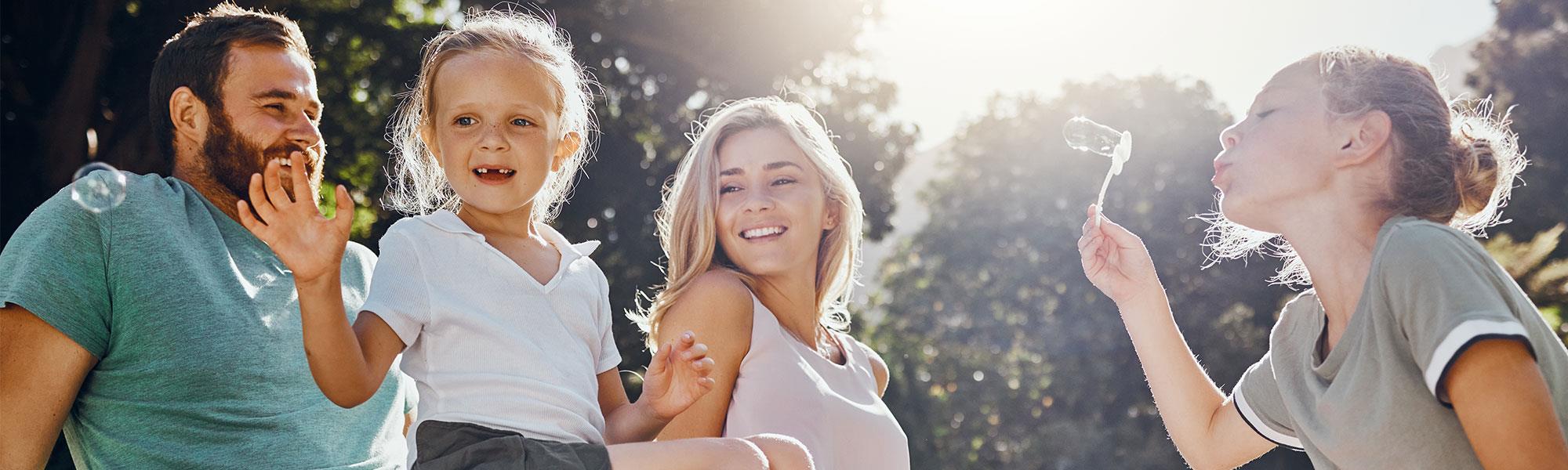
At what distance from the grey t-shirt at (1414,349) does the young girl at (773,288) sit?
1092 mm

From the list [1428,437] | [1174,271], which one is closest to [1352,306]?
[1428,437]

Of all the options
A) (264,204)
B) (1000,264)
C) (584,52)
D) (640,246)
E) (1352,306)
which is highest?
(264,204)

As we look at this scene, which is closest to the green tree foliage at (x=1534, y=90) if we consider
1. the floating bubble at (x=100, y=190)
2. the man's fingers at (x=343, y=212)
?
the floating bubble at (x=100, y=190)

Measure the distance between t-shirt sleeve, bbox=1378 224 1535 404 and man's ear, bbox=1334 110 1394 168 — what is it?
309 mm

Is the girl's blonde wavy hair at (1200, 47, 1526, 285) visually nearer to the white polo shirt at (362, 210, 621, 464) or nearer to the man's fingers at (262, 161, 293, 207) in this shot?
the white polo shirt at (362, 210, 621, 464)

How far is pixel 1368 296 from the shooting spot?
2.45m

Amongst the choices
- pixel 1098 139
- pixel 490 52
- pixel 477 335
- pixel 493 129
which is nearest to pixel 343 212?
pixel 477 335

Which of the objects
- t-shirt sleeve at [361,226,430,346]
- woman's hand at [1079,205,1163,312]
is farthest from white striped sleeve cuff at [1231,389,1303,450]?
t-shirt sleeve at [361,226,430,346]

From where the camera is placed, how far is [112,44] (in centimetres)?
934

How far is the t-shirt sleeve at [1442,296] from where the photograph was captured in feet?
7.04

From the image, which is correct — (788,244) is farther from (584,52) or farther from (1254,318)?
(1254,318)

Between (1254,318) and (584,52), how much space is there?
12.2 meters

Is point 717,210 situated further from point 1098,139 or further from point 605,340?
point 1098,139

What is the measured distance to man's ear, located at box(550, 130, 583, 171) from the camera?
9.91ft
